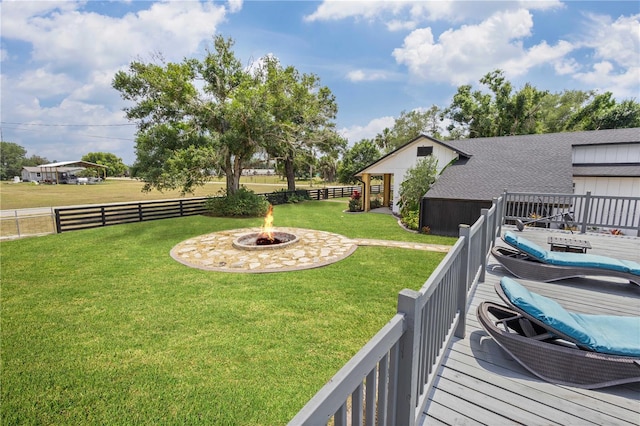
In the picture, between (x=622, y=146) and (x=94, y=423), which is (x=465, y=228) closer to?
(x=94, y=423)

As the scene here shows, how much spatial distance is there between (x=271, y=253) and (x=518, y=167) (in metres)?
11.8

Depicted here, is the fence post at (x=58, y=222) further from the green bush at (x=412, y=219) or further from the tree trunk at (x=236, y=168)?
the green bush at (x=412, y=219)

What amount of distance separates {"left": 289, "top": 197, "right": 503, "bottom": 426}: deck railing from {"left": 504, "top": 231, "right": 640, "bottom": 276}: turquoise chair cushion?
122 inches

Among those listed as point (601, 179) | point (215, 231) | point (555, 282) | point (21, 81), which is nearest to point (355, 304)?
point (555, 282)

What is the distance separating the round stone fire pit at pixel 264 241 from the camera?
8.87 m

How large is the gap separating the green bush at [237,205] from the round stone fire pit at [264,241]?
580cm

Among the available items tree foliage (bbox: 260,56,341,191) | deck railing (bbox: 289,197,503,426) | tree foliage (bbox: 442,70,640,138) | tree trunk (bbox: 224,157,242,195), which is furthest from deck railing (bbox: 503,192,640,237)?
tree foliage (bbox: 442,70,640,138)

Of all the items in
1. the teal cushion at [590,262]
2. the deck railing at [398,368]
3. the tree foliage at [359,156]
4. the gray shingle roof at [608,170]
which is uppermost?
the tree foliage at [359,156]

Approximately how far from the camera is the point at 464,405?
2150 millimetres

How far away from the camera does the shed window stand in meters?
15.6

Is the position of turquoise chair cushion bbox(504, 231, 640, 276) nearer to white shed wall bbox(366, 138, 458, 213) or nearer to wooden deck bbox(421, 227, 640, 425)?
wooden deck bbox(421, 227, 640, 425)

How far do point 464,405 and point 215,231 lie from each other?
11.4 meters

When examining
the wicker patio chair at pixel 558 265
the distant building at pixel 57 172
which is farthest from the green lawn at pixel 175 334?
the distant building at pixel 57 172

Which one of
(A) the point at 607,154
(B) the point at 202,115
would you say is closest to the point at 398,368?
(B) the point at 202,115
